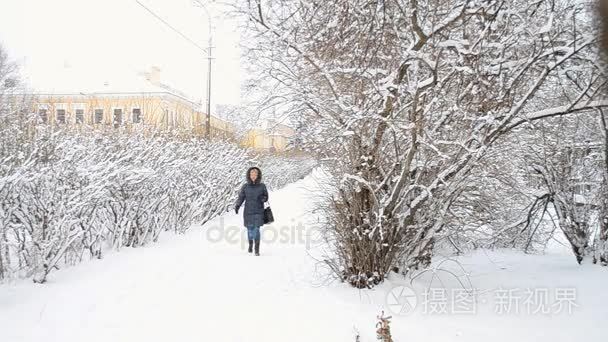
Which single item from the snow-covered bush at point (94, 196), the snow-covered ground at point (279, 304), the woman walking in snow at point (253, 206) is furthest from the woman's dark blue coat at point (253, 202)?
the snow-covered bush at point (94, 196)

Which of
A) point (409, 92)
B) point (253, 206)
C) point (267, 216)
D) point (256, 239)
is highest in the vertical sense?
point (409, 92)

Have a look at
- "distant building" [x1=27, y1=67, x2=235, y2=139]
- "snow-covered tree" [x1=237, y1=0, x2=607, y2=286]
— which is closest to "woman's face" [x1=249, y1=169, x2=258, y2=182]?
"snow-covered tree" [x1=237, y1=0, x2=607, y2=286]

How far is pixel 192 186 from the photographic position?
1086 cm

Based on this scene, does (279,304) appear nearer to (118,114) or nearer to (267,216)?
(267,216)

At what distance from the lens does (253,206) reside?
8102 mm

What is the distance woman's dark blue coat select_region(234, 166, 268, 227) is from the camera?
8.03 metres

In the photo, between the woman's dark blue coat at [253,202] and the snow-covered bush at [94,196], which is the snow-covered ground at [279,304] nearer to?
the snow-covered bush at [94,196]
